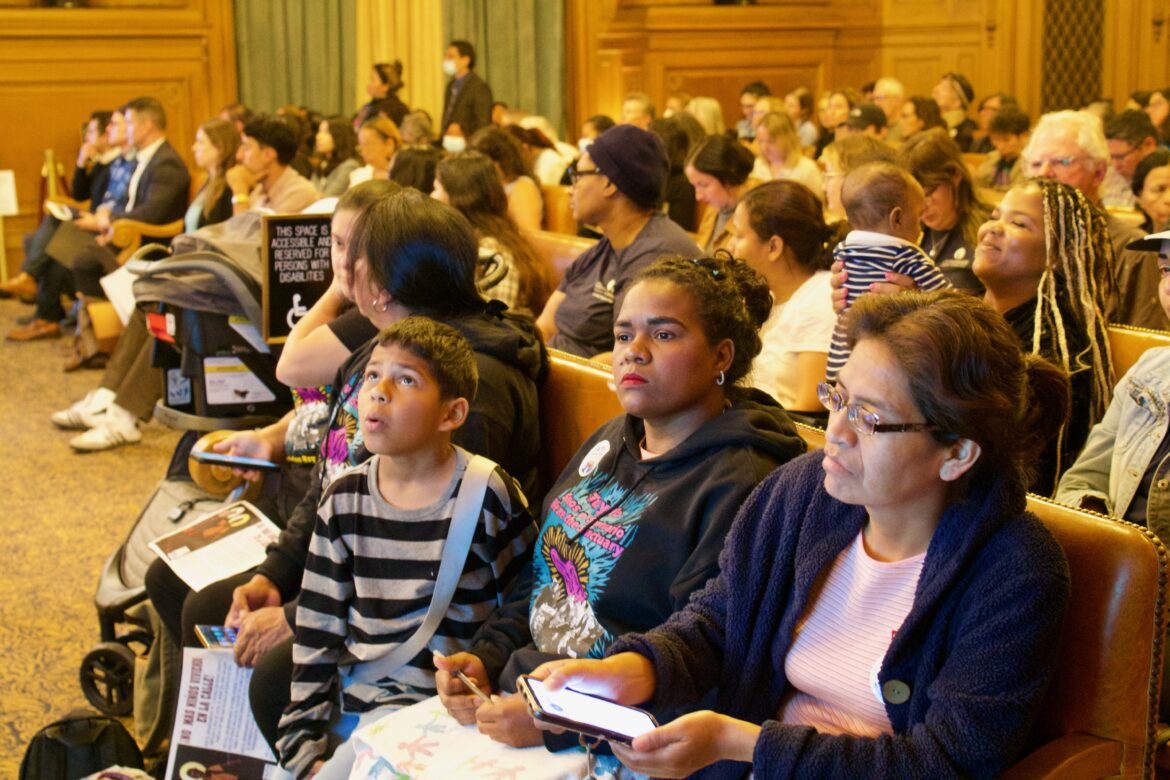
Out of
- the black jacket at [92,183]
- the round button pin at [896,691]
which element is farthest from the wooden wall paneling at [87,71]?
the round button pin at [896,691]

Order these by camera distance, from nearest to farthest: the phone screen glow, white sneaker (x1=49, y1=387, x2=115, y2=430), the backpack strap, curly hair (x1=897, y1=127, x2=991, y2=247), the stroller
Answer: the phone screen glow < the backpack strap < the stroller < curly hair (x1=897, y1=127, x2=991, y2=247) < white sneaker (x1=49, y1=387, x2=115, y2=430)

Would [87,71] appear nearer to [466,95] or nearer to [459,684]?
[466,95]

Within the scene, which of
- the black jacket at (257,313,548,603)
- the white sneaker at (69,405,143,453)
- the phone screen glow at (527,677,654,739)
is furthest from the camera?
the white sneaker at (69,405,143,453)

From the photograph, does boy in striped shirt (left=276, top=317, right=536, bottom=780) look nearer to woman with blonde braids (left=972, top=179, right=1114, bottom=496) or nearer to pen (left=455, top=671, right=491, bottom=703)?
pen (left=455, top=671, right=491, bottom=703)

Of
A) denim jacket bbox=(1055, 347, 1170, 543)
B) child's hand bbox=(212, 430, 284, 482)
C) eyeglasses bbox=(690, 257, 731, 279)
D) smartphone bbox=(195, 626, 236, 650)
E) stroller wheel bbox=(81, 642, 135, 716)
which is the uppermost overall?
eyeglasses bbox=(690, 257, 731, 279)

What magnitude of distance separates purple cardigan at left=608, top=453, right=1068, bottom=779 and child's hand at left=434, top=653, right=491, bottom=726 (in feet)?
Result: 1.26

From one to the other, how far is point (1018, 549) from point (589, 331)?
7.95ft

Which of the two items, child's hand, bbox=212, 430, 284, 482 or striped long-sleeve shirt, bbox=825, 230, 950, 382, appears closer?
striped long-sleeve shirt, bbox=825, 230, 950, 382

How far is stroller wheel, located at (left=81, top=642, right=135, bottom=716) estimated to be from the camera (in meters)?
3.30

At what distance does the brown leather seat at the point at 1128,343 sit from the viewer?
268 centimetres

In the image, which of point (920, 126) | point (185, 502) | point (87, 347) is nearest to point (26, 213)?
point (87, 347)

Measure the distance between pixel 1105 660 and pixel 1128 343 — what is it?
1.24m

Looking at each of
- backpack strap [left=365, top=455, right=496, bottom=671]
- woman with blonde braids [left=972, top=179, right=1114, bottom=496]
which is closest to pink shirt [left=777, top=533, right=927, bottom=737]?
backpack strap [left=365, top=455, right=496, bottom=671]

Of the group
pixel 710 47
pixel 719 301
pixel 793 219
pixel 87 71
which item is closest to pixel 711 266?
pixel 719 301
